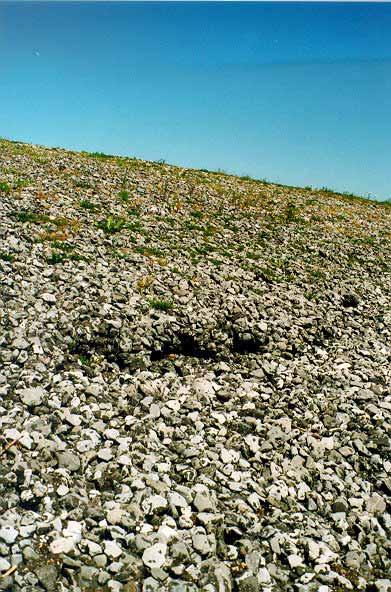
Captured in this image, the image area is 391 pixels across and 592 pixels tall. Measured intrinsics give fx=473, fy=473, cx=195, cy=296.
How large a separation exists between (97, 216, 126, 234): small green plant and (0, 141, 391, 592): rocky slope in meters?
0.09

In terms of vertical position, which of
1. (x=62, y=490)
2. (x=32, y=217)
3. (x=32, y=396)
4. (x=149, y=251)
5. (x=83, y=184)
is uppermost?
(x=83, y=184)

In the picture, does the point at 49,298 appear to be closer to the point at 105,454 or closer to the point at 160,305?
the point at 160,305

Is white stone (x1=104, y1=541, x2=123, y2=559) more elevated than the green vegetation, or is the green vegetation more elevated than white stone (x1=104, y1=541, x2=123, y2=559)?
the green vegetation

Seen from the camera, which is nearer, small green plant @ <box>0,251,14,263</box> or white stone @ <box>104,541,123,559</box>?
white stone @ <box>104,541,123,559</box>

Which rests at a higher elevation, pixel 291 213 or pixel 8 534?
pixel 291 213

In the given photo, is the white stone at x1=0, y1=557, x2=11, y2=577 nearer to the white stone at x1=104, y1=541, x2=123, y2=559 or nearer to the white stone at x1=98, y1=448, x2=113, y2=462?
the white stone at x1=104, y1=541, x2=123, y2=559

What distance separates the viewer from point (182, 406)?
11.4m

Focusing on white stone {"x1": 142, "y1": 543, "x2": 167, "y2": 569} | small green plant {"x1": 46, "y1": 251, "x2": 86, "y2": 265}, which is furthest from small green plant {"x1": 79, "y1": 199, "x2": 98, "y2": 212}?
white stone {"x1": 142, "y1": 543, "x2": 167, "y2": 569}

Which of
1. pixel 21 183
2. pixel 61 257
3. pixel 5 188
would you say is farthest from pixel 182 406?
pixel 21 183

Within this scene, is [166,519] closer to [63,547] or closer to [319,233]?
[63,547]

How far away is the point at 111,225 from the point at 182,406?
1087 cm

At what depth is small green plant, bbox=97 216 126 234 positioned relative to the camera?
64.8ft

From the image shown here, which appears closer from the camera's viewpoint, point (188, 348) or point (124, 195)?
point (188, 348)

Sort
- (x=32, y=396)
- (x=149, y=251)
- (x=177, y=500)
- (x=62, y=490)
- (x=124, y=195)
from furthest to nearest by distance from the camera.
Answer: (x=124, y=195), (x=149, y=251), (x=32, y=396), (x=177, y=500), (x=62, y=490)
